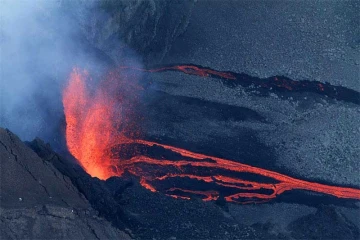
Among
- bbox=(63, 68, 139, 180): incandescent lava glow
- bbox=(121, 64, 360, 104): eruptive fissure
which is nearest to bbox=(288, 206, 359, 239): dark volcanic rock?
bbox=(63, 68, 139, 180): incandescent lava glow

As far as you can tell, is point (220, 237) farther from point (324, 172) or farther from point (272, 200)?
point (324, 172)

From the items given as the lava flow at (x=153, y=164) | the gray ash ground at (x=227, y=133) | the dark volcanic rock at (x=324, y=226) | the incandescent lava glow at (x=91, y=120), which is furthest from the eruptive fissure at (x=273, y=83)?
the dark volcanic rock at (x=324, y=226)

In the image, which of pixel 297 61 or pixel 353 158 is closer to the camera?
pixel 353 158

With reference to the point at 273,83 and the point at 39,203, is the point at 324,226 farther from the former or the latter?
the point at 39,203

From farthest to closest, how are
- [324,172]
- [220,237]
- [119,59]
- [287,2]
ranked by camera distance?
1. [287,2]
2. [119,59]
3. [324,172]
4. [220,237]

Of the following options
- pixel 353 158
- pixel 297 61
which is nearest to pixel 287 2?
pixel 297 61

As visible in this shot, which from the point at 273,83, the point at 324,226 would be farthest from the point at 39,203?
the point at 273,83

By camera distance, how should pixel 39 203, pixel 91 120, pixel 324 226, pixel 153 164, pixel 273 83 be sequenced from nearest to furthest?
pixel 39 203, pixel 324 226, pixel 153 164, pixel 91 120, pixel 273 83
